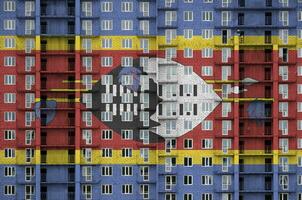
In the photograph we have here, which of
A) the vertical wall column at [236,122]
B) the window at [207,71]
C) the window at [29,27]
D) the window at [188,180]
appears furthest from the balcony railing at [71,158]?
the vertical wall column at [236,122]

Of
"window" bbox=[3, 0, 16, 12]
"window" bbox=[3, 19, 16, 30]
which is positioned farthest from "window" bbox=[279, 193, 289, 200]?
"window" bbox=[3, 0, 16, 12]

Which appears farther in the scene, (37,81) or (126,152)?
(126,152)

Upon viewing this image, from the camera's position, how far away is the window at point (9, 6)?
282ft

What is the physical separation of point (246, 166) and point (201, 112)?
9517 millimetres

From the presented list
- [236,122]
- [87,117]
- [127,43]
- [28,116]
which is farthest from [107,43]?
[236,122]

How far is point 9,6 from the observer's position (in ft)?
282

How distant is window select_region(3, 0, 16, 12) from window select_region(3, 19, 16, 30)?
151 cm

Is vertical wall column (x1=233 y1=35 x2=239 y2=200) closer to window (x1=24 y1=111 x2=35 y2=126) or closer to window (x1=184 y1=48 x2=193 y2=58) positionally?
window (x1=184 y1=48 x2=193 y2=58)

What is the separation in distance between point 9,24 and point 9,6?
2463mm

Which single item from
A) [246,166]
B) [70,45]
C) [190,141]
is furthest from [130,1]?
[246,166]

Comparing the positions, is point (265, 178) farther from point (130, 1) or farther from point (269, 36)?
point (130, 1)

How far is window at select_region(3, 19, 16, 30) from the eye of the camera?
85812mm

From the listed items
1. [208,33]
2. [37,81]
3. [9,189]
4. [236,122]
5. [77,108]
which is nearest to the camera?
[37,81]

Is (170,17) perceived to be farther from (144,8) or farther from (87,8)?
(87,8)
